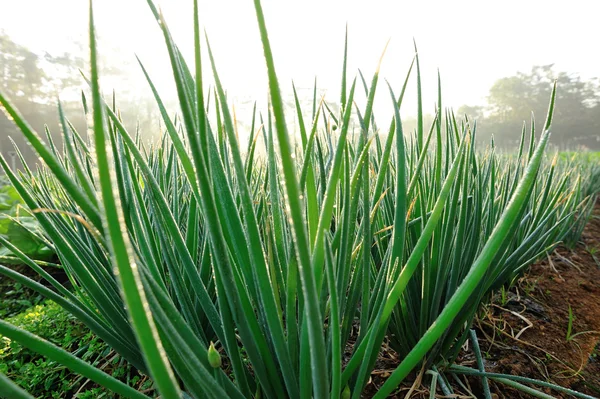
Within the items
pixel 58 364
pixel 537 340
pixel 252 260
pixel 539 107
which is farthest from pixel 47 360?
pixel 539 107

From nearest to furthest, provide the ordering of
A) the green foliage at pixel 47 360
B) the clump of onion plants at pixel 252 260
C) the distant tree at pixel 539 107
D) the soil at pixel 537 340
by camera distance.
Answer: the clump of onion plants at pixel 252 260 → the soil at pixel 537 340 → the green foliage at pixel 47 360 → the distant tree at pixel 539 107

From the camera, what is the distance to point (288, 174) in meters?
0.25

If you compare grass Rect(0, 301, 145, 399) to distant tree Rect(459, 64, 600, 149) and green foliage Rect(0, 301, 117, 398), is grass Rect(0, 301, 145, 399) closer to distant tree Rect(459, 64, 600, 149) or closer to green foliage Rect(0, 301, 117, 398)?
green foliage Rect(0, 301, 117, 398)

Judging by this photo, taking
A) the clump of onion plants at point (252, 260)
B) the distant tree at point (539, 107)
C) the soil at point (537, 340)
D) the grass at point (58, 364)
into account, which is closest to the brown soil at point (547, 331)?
the soil at point (537, 340)

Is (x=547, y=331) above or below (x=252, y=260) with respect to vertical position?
below

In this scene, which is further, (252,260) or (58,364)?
(58,364)

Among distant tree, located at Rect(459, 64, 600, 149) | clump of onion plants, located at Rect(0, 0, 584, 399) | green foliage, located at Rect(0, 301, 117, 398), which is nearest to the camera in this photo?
clump of onion plants, located at Rect(0, 0, 584, 399)

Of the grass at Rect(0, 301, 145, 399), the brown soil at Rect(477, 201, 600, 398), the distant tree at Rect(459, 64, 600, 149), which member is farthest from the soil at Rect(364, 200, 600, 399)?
the distant tree at Rect(459, 64, 600, 149)

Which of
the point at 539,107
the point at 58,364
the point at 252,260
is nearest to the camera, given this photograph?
the point at 252,260

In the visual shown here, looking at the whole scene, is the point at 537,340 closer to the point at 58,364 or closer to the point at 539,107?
the point at 58,364

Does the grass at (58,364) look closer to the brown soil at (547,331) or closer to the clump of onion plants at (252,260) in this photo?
the clump of onion plants at (252,260)

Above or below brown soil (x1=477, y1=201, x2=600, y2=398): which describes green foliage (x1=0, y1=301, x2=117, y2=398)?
above

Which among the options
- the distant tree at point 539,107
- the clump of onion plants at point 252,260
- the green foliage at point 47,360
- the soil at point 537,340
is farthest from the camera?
the distant tree at point 539,107

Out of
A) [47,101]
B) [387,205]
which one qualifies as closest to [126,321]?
[387,205]
